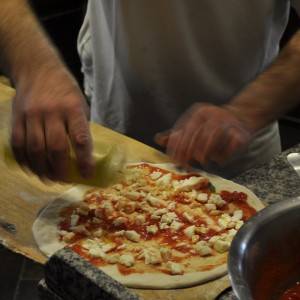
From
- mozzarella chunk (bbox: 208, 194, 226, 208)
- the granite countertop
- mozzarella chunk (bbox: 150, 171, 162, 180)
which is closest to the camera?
the granite countertop

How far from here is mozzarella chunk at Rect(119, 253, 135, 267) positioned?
4.18 feet

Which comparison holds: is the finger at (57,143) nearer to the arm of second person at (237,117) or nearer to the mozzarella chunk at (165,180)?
the arm of second person at (237,117)

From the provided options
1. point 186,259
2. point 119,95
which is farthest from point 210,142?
point 119,95

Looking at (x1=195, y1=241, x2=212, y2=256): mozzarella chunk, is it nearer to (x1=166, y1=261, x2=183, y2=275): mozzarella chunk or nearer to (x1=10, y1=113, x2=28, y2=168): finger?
(x1=166, y1=261, x2=183, y2=275): mozzarella chunk

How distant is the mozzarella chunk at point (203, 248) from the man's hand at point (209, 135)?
0.68 ft

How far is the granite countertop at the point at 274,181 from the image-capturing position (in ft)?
4.43

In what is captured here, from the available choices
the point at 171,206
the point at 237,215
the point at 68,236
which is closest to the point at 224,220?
the point at 237,215

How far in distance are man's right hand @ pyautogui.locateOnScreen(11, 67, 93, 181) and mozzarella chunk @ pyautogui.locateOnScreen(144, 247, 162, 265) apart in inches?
8.7

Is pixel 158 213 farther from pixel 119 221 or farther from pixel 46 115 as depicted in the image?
pixel 46 115

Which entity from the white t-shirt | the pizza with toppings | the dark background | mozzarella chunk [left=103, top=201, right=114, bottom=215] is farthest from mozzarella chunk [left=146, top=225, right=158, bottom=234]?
the dark background

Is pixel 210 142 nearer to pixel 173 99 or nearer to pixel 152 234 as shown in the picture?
pixel 152 234

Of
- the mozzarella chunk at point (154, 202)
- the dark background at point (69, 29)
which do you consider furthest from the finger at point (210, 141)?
the dark background at point (69, 29)

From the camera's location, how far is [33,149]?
1129mm

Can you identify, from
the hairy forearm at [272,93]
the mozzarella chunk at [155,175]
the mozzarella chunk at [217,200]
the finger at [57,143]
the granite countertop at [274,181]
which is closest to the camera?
the finger at [57,143]
